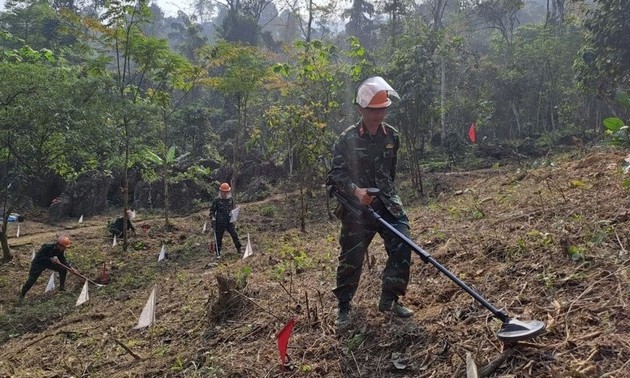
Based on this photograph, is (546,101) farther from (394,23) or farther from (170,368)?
(170,368)

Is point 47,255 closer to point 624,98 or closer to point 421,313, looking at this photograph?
point 421,313

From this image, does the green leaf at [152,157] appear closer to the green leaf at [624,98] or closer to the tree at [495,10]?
the green leaf at [624,98]

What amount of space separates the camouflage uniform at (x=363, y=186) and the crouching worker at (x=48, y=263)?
23.8 ft

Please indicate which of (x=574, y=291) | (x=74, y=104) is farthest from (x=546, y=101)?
(x=574, y=291)

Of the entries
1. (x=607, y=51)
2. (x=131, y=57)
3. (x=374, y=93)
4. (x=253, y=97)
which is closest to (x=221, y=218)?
(x=131, y=57)

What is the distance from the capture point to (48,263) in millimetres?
8844

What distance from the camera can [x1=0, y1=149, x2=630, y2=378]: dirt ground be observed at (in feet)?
9.04

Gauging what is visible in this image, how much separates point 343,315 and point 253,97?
1608 cm

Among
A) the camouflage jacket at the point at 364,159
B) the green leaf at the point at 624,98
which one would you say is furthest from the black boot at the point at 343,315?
the green leaf at the point at 624,98

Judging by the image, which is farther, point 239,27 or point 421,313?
point 239,27

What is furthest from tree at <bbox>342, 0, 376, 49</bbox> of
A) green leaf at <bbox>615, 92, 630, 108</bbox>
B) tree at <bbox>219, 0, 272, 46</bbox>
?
green leaf at <bbox>615, 92, 630, 108</bbox>

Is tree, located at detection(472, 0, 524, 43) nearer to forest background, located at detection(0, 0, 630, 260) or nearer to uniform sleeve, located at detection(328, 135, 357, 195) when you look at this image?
forest background, located at detection(0, 0, 630, 260)

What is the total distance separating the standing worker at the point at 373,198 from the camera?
352cm

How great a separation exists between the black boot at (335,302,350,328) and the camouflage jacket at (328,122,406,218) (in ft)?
2.95
